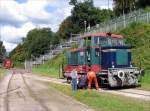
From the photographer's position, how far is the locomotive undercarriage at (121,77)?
32.2m

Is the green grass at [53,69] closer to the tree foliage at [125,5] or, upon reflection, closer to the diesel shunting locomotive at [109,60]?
the tree foliage at [125,5]

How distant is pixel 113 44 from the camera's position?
3428cm

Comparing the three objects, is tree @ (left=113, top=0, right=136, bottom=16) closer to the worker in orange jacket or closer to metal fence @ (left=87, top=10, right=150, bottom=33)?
metal fence @ (left=87, top=10, right=150, bottom=33)

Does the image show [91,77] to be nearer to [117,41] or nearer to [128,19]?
[117,41]

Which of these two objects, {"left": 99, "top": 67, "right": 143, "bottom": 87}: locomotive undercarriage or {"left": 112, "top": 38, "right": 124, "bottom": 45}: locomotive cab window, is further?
{"left": 112, "top": 38, "right": 124, "bottom": 45}: locomotive cab window

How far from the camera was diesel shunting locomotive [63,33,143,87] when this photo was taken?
106 ft

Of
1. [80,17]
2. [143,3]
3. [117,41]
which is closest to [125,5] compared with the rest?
[143,3]

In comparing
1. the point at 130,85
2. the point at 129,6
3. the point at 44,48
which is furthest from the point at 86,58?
the point at 44,48

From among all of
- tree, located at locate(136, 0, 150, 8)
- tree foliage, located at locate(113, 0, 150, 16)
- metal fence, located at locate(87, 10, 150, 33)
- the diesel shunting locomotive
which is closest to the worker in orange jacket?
the diesel shunting locomotive

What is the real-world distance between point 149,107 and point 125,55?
46.2ft

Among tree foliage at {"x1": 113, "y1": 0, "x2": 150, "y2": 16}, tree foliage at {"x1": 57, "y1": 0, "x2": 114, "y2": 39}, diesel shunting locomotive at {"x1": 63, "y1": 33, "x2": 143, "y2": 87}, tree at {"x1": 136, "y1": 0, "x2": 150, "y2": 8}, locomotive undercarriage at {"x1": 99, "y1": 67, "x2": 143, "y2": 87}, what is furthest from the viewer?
tree foliage at {"x1": 57, "y1": 0, "x2": 114, "y2": 39}

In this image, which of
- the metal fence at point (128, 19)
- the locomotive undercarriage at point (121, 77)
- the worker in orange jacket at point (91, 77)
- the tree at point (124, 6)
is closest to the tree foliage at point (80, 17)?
the tree at point (124, 6)

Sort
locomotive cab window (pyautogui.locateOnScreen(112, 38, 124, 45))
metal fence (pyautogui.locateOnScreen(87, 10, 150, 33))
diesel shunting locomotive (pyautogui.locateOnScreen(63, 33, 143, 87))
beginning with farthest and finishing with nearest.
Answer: metal fence (pyautogui.locateOnScreen(87, 10, 150, 33)), locomotive cab window (pyautogui.locateOnScreen(112, 38, 124, 45)), diesel shunting locomotive (pyautogui.locateOnScreen(63, 33, 143, 87))

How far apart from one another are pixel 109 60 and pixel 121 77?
181cm
